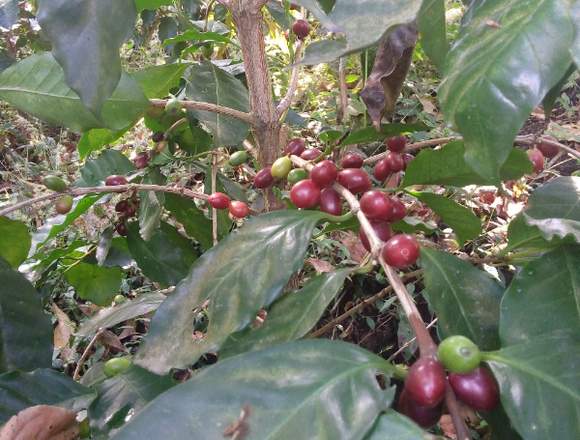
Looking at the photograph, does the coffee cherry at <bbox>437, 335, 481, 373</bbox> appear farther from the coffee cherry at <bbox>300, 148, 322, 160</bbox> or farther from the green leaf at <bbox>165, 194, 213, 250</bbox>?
the green leaf at <bbox>165, 194, 213, 250</bbox>

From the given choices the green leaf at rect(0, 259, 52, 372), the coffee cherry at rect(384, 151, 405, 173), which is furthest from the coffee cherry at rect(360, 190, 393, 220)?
the green leaf at rect(0, 259, 52, 372)

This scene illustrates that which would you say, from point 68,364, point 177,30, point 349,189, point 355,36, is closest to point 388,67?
point 349,189

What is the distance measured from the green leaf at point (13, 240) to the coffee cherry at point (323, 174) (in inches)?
23.4

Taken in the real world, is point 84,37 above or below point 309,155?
above

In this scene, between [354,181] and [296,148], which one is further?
[296,148]

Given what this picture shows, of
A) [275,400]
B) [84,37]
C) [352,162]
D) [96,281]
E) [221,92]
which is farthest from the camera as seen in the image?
[96,281]

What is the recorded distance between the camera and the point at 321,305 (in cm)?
64

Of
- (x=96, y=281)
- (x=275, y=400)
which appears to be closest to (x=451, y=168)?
(x=275, y=400)

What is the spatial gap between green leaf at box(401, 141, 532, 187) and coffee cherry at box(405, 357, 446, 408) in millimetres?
345

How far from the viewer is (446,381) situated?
518 millimetres

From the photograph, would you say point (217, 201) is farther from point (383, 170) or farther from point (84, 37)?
point (84, 37)

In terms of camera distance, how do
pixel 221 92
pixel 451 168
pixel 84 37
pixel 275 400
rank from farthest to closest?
1. pixel 221 92
2. pixel 451 168
3. pixel 84 37
4. pixel 275 400

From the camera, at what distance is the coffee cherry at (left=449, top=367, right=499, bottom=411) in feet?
1.68

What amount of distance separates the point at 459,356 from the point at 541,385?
0.27 ft
